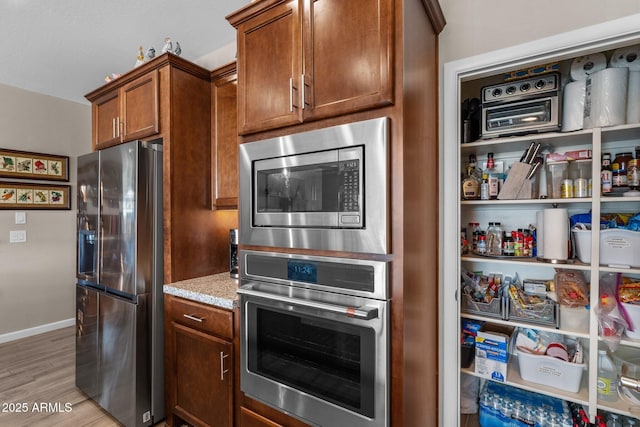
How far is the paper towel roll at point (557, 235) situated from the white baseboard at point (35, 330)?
15.8 ft

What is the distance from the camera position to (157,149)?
1.96 meters

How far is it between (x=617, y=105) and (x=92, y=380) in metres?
3.52

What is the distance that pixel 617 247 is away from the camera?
1.58 meters

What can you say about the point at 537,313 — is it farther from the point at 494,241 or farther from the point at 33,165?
the point at 33,165

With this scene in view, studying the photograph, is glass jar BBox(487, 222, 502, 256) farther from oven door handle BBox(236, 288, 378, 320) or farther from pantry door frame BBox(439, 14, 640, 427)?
oven door handle BBox(236, 288, 378, 320)

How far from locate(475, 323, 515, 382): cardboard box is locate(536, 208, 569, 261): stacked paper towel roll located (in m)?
0.55

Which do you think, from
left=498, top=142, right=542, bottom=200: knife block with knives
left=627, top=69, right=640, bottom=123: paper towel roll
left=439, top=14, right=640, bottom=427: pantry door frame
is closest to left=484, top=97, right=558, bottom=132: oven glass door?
left=498, top=142, right=542, bottom=200: knife block with knives

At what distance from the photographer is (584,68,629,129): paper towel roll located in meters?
1.53

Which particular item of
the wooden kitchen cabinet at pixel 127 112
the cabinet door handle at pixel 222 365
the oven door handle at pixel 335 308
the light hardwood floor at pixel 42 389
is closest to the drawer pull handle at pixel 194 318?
the cabinet door handle at pixel 222 365

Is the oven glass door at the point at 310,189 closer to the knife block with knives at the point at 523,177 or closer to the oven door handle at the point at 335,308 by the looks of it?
the oven door handle at the point at 335,308

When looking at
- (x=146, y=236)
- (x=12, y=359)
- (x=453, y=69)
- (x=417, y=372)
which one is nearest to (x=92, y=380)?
(x=146, y=236)

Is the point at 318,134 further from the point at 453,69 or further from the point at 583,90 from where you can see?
the point at 583,90

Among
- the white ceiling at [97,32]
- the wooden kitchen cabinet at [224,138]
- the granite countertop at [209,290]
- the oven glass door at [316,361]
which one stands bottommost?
the oven glass door at [316,361]

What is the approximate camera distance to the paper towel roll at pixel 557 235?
1695 mm
